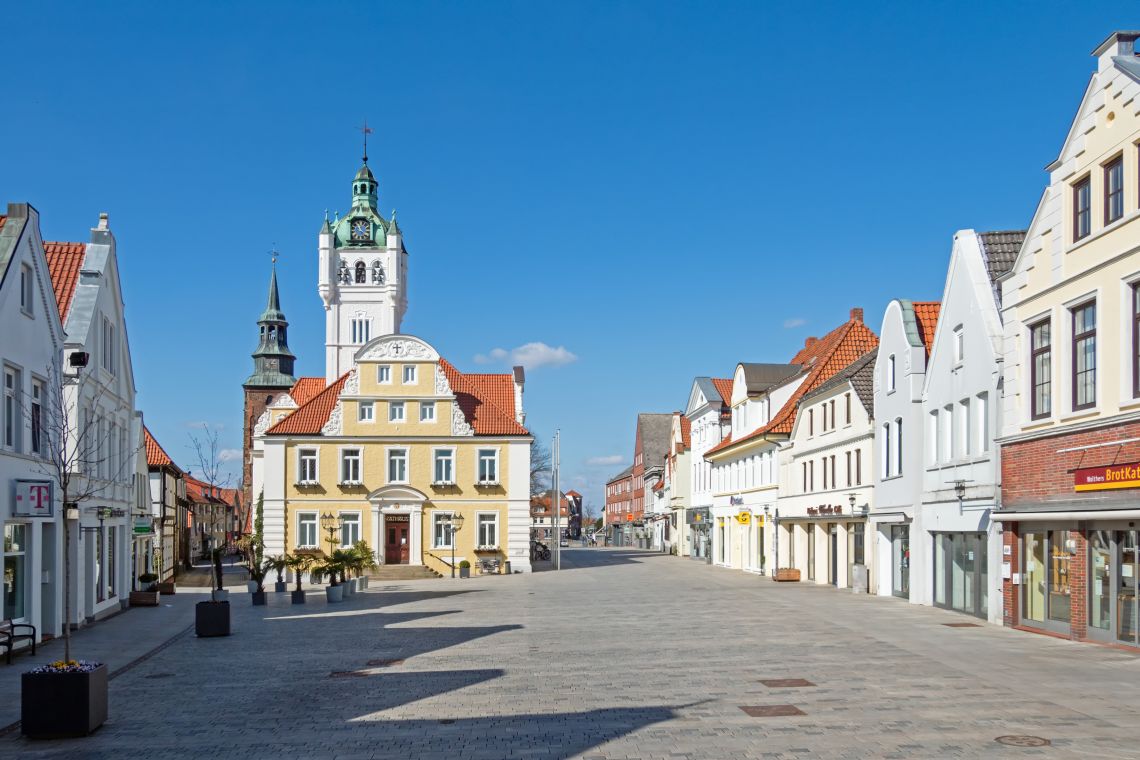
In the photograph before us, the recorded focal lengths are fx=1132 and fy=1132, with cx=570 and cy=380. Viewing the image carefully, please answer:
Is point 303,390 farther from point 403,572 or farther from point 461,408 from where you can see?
point 403,572

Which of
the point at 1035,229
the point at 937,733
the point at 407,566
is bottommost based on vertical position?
the point at 407,566

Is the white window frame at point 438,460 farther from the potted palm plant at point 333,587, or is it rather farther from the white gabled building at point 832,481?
the white gabled building at point 832,481

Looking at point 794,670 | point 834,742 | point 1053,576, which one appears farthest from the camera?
point 1053,576

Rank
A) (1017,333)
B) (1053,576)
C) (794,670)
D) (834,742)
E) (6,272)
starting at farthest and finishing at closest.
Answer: (1017,333)
(1053,576)
(6,272)
(794,670)
(834,742)

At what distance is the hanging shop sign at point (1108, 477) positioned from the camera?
61.8ft

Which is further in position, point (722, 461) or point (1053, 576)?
point (722, 461)

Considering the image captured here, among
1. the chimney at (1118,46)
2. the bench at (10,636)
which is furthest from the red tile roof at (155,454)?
the chimney at (1118,46)

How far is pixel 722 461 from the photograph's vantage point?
60.2m

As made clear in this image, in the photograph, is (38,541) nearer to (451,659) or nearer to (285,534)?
(451,659)

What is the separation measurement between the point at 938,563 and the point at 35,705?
23234 mm

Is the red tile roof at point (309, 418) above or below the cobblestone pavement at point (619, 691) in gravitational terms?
above


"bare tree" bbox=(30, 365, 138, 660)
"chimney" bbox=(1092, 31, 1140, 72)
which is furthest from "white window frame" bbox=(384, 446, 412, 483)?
"chimney" bbox=(1092, 31, 1140, 72)

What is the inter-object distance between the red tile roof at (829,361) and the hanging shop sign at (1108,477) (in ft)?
81.0

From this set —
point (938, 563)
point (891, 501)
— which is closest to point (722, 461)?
point (891, 501)
